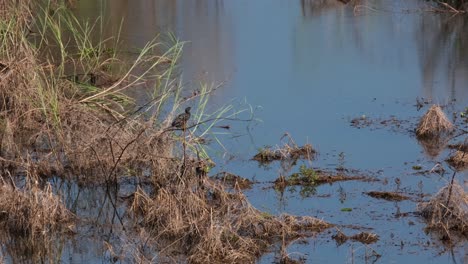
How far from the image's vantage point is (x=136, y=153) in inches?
312

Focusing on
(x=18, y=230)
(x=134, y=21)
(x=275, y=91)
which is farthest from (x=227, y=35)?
(x=18, y=230)

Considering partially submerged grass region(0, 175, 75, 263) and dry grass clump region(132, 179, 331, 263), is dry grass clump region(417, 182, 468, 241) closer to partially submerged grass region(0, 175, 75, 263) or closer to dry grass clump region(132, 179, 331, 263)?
dry grass clump region(132, 179, 331, 263)

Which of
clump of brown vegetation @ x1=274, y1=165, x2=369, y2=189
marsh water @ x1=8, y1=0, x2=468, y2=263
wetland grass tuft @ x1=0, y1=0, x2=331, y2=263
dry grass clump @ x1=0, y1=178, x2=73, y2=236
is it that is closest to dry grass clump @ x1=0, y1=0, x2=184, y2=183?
wetland grass tuft @ x1=0, y1=0, x2=331, y2=263

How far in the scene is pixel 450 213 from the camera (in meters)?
6.68

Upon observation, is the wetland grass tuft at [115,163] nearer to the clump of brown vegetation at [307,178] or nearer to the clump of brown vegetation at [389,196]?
the clump of brown vegetation at [307,178]

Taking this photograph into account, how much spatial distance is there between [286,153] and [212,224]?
2.38m

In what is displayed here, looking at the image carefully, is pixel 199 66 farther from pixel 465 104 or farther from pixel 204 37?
pixel 465 104

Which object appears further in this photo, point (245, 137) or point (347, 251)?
point (245, 137)

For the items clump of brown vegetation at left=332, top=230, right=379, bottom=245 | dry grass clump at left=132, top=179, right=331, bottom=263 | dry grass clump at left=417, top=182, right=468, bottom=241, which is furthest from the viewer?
dry grass clump at left=417, top=182, right=468, bottom=241

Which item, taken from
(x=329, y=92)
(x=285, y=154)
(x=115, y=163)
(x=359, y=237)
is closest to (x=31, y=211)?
(x=115, y=163)

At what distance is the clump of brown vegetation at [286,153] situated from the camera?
334 inches

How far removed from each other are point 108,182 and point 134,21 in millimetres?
9250

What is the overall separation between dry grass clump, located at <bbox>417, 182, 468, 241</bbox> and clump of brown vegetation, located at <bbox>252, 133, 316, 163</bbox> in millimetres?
1913

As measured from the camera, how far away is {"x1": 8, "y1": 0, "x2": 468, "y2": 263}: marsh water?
22.3 feet
